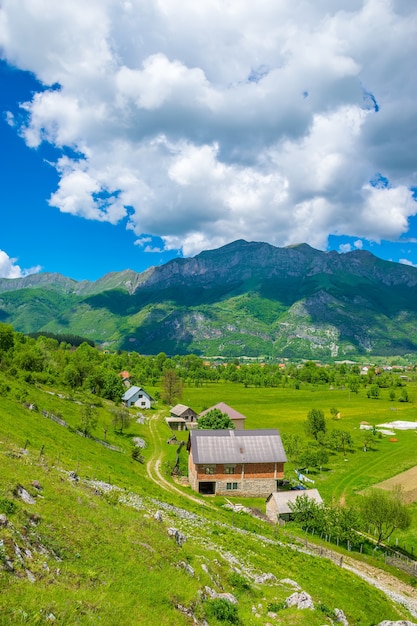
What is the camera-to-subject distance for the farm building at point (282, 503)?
49603mm

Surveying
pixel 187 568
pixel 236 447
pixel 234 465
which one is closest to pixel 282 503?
pixel 234 465

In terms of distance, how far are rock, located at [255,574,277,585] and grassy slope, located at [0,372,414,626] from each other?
642mm

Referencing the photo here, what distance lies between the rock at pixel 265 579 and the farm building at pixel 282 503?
77.3 ft

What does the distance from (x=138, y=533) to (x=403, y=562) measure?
3521 cm

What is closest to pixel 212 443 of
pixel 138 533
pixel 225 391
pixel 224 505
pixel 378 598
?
pixel 224 505

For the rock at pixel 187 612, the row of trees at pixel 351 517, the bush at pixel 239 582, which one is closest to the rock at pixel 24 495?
the rock at pixel 187 612

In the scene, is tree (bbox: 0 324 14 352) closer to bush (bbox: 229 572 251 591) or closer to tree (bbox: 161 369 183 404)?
tree (bbox: 161 369 183 404)

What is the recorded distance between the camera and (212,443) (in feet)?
208

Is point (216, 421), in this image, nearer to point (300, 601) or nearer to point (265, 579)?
point (265, 579)

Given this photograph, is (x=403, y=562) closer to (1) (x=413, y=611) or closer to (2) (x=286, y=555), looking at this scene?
(1) (x=413, y=611)

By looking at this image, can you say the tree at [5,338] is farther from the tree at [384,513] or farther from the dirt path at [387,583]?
the dirt path at [387,583]

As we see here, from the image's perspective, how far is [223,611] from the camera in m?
18.4

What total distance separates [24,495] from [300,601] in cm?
1688

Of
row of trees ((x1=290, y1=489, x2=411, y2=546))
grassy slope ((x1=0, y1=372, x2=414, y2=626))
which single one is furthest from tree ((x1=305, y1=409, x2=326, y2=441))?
grassy slope ((x1=0, y1=372, x2=414, y2=626))
